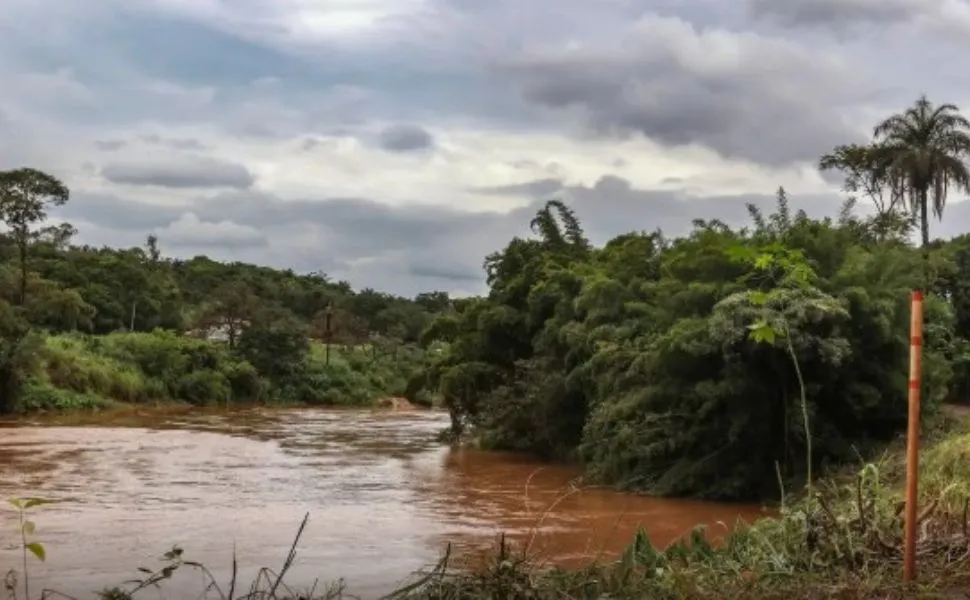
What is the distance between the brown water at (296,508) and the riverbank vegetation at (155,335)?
1457 cm

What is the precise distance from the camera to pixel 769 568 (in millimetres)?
7078

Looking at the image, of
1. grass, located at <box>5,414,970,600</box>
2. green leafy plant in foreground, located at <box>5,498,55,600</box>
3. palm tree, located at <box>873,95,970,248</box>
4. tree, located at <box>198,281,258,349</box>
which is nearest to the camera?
green leafy plant in foreground, located at <box>5,498,55,600</box>

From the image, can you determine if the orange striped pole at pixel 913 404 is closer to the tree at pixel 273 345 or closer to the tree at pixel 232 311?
the tree at pixel 273 345

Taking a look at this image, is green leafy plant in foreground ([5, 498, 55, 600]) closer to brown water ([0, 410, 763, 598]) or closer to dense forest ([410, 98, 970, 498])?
brown water ([0, 410, 763, 598])

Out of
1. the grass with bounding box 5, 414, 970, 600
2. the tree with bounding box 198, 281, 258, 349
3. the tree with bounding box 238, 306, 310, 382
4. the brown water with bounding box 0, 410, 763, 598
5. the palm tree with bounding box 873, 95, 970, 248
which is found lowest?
the brown water with bounding box 0, 410, 763, 598

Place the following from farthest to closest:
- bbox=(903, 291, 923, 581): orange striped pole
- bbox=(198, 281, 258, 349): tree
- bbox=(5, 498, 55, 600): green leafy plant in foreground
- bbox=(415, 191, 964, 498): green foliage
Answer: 1. bbox=(198, 281, 258, 349): tree
2. bbox=(415, 191, 964, 498): green foliage
3. bbox=(903, 291, 923, 581): orange striped pole
4. bbox=(5, 498, 55, 600): green leafy plant in foreground

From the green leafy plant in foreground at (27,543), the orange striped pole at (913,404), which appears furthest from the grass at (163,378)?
the orange striped pole at (913,404)

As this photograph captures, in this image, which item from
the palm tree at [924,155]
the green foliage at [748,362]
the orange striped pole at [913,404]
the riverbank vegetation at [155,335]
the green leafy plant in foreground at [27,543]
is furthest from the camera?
the riverbank vegetation at [155,335]

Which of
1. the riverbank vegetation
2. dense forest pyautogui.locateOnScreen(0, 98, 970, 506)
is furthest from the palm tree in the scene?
the riverbank vegetation

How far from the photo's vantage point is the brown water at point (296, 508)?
39.0 feet

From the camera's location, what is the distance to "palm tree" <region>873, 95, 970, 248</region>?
33.7 m

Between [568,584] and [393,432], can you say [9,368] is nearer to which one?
[393,432]

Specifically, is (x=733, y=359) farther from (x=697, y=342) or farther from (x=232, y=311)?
(x=232, y=311)

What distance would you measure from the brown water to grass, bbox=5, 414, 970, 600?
556 mm
